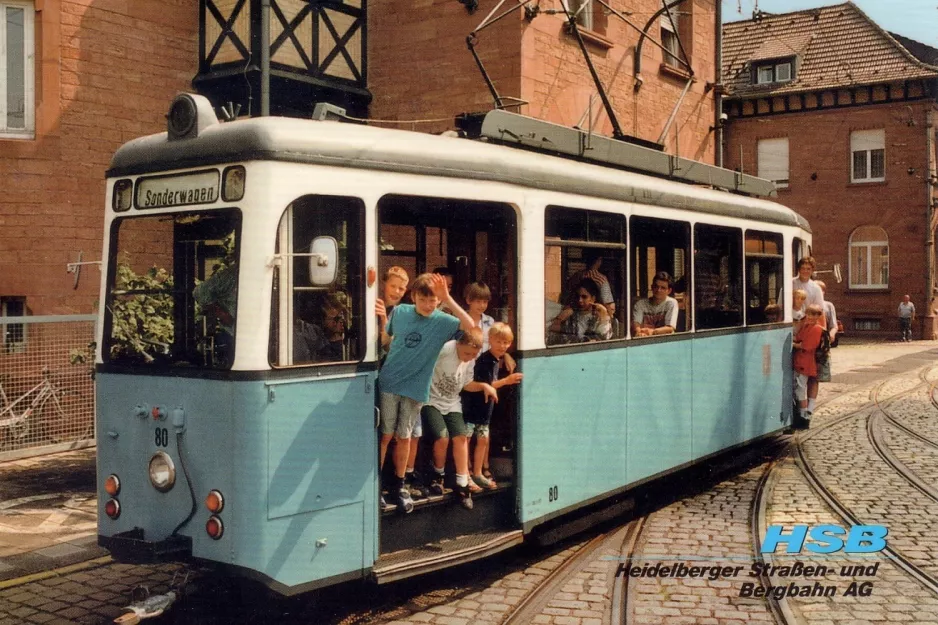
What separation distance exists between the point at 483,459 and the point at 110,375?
Answer: 2.28 metres

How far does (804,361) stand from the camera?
11109 mm

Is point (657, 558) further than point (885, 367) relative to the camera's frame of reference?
No

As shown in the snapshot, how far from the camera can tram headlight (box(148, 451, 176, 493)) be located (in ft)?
17.3

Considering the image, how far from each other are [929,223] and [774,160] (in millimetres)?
5802

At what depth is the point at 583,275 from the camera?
22.9 feet

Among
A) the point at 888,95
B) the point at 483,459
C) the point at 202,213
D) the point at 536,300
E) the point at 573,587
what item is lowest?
the point at 573,587

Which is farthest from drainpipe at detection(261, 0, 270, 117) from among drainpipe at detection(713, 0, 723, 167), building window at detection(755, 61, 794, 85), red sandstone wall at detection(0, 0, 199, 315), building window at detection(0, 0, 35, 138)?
building window at detection(755, 61, 794, 85)

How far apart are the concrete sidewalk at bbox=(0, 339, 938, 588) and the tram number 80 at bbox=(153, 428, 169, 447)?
204 centimetres

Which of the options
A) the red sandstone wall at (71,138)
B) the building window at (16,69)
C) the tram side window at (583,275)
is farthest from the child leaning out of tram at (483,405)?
the building window at (16,69)

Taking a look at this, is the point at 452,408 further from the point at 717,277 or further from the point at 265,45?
the point at 265,45

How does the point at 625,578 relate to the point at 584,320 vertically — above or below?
below

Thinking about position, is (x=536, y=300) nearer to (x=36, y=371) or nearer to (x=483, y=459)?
(x=483, y=459)

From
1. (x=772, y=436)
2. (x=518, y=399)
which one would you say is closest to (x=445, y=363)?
(x=518, y=399)

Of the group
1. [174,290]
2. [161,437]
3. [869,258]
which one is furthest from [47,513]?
[869,258]
